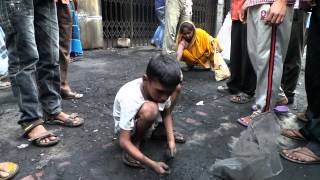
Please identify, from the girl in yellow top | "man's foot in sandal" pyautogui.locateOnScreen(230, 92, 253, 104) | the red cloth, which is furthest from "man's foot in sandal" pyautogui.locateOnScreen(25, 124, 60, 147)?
the girl in yellow top

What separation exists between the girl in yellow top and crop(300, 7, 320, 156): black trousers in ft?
8.21

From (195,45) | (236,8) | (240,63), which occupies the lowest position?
(240,63)

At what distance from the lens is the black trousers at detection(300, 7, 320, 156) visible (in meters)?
2.27

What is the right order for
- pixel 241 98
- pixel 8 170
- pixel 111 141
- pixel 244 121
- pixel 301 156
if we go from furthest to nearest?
pixel 241 98 < pixel 244 121 < pixel 111 141 < pixel 301 156 < pixel 8 170

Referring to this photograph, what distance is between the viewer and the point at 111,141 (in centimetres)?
250

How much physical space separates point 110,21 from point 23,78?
5.37m

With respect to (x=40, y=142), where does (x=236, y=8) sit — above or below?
above

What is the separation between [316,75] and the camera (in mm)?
2299

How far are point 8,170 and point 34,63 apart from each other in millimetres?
766

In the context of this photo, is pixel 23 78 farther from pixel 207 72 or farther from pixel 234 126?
pixel 207 72

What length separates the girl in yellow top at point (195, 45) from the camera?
4.74 metres

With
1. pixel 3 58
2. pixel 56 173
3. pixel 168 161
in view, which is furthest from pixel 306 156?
pixel 3 58

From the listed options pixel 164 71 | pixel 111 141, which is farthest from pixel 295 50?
pixel 111 141

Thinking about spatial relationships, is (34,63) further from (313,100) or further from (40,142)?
(313,100)
